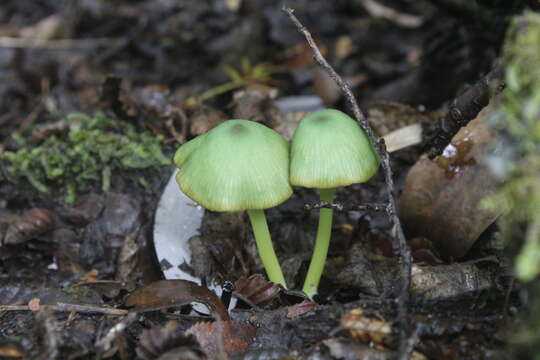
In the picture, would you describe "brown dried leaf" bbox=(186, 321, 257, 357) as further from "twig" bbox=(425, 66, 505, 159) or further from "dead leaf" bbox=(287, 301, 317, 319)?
"twig" bbox=(425, 66, 505, 159)

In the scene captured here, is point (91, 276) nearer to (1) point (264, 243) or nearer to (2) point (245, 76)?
(1) point (264, 243)

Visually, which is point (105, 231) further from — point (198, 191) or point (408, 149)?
point (408, 149)

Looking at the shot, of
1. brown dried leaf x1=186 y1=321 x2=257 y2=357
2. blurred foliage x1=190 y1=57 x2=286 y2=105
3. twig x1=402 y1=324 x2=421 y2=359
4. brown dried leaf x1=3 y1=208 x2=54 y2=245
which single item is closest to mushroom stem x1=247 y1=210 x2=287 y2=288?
brown dried leaf x1=186 y1=321 x2=257 y2=357

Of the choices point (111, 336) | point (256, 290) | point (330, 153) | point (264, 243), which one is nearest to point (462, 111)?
point (330, 153)

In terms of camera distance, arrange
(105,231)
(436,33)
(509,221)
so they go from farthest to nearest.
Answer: (436,33), (105,231), (509,221)

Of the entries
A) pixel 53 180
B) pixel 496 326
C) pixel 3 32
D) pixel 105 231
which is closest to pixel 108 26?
pixel 3 32
